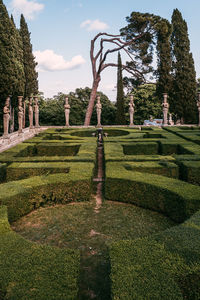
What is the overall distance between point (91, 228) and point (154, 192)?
7.47 ft

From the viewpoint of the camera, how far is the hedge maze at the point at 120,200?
3.23 meters

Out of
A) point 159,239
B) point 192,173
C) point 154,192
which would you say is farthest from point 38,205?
point 192,173

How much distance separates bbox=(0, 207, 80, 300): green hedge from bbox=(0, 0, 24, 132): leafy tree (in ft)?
66.8

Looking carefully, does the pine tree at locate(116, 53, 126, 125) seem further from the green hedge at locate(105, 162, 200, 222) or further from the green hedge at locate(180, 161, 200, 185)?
the green hedge at locate(105, 162, 200, 222)

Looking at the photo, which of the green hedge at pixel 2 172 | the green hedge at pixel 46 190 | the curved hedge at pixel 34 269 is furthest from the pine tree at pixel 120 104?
the curved hedge at pixel 34 269

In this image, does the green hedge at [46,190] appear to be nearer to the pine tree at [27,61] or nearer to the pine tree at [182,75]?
the pine tree at [27,61]

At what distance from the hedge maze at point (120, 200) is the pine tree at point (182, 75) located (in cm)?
1843

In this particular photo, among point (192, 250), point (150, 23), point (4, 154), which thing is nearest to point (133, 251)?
point (192, 250)

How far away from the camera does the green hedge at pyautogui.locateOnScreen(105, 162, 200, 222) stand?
245 inches

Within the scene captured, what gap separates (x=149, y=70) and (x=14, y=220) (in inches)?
1142

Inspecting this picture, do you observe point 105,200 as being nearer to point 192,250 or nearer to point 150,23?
point 192,250

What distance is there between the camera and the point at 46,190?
7.49m

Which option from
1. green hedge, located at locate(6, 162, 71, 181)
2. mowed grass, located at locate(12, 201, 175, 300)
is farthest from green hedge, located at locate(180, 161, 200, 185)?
green hedge, located at locate(6, 162, 71, 181)

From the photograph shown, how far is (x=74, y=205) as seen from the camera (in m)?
7.55
